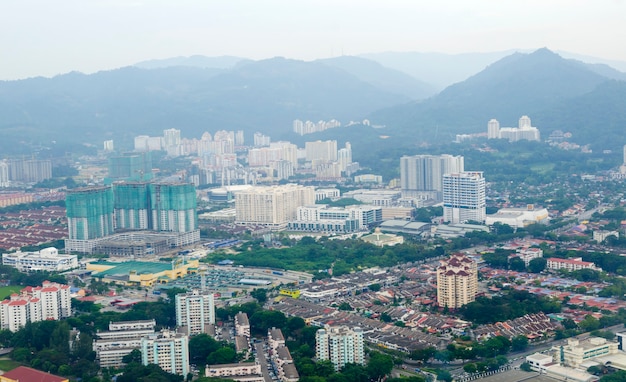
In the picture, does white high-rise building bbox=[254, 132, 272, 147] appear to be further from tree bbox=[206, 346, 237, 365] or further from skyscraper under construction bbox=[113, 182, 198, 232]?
tree bbox=[206, 346, 237, 365]

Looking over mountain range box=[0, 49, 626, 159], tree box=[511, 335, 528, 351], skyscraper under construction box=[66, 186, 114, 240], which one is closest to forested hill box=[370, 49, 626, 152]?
mountain range box=[0, 49, 626, 159]

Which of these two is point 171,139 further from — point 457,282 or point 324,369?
point 324,369

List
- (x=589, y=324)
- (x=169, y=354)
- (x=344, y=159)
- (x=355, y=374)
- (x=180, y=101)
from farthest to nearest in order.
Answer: (x=180, y=101), (x=344, y=159), (x=589, y=324), (x=169, y=354), (x=355, y=374)

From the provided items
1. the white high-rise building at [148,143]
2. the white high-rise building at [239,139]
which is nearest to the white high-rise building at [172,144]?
the white high-rise building at [148,143]

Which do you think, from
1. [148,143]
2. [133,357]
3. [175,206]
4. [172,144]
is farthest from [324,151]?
[133,357]

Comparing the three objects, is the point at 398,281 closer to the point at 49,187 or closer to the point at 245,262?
the point at 245,262

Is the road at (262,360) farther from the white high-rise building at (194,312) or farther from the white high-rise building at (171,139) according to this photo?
the white high-rise building at (171,139)

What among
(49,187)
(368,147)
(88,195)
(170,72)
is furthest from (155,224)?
(170,72)
